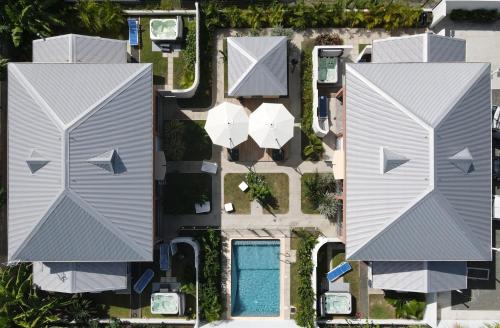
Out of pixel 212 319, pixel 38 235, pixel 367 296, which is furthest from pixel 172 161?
pixel 367 296

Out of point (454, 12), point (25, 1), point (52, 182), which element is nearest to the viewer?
point (52, 182)

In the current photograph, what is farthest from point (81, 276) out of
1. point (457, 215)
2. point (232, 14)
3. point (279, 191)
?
point (457, 215)

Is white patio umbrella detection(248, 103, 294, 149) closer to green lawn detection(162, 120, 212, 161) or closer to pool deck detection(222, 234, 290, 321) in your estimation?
green lawn detection(162, 120, 212, 161)

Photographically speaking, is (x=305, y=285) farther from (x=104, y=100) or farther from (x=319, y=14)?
(x=319, y=14)

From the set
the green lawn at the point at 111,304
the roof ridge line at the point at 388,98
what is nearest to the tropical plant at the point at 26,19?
the green lawn at the point at 111,304

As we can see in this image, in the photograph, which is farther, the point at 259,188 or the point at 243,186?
the point at 243,186

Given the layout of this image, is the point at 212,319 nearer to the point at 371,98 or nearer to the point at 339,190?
the point at 339,190

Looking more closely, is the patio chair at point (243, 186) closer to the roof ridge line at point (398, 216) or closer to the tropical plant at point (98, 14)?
the roof ridge line at point (398, 216)
